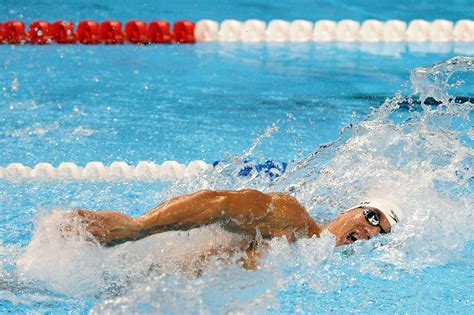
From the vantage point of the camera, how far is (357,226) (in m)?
2.91

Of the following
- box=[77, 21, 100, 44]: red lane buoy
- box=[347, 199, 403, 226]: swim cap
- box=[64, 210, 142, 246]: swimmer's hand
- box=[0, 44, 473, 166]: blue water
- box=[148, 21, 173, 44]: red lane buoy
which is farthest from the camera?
box=[148, 21, 173, 44]: red lane buoy

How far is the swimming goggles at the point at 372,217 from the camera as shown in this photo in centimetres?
293

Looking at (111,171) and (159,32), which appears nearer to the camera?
(111,171)

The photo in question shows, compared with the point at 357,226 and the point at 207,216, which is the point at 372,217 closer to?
the point at 357,226

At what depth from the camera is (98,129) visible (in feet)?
15.9

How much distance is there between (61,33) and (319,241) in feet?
15.3

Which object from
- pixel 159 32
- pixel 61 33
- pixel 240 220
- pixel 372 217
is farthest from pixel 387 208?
pixel 61 33

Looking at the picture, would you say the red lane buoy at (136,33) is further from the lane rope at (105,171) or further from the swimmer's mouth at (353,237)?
the swimmer's mouth at (353,237)

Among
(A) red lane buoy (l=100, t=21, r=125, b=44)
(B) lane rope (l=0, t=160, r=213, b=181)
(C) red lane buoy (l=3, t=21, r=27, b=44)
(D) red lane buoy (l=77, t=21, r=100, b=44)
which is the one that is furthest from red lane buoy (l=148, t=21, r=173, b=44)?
(B) lane rope (l=0, t=160, r=213, b=181)

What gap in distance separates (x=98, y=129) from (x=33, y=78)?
52.6 inches

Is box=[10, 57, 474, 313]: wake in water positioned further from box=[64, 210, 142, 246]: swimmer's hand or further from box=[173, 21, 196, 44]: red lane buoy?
box=[173, 21, 196, 44]: red lane buoy

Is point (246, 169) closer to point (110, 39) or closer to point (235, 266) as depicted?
point (235, 266)

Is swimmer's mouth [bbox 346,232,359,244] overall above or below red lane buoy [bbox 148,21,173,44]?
below

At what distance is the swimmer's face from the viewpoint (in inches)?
114
